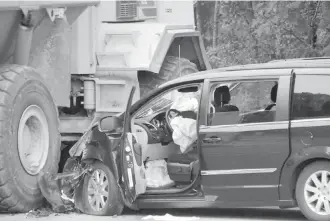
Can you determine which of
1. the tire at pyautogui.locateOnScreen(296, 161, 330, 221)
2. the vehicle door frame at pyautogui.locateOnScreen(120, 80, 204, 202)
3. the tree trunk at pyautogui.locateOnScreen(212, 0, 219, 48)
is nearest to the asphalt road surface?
the vehicle door frame at pyautogui.locateOnScreen(120, 80, 204, 202)

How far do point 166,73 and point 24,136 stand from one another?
3.56m

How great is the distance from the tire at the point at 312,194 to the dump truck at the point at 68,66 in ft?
11.3

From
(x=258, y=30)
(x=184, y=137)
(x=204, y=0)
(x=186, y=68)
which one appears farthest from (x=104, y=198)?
(x=204, y=0)

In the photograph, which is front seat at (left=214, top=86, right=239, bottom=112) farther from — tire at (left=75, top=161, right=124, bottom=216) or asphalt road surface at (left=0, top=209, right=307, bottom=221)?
tire at (left=75, top=161, right=124, bottom=216)

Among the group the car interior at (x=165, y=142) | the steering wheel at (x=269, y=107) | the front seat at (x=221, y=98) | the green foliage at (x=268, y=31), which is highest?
the green foliage at (x=268, y=31)

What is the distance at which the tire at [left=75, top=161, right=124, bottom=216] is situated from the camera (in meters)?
10.6

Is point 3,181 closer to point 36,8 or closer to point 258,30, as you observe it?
point 36,8

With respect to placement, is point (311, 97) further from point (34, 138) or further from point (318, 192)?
point (34, 138)

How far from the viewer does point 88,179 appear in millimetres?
10961

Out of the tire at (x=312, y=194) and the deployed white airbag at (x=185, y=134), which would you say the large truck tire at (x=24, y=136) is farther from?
the tire at (x=312, y=194)

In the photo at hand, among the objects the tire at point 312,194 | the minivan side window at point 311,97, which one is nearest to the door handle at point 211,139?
the minivan side window at point 311,97

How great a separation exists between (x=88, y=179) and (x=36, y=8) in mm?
2334

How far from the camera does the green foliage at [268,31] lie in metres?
17.9

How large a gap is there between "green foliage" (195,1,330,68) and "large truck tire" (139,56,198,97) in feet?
11.4
